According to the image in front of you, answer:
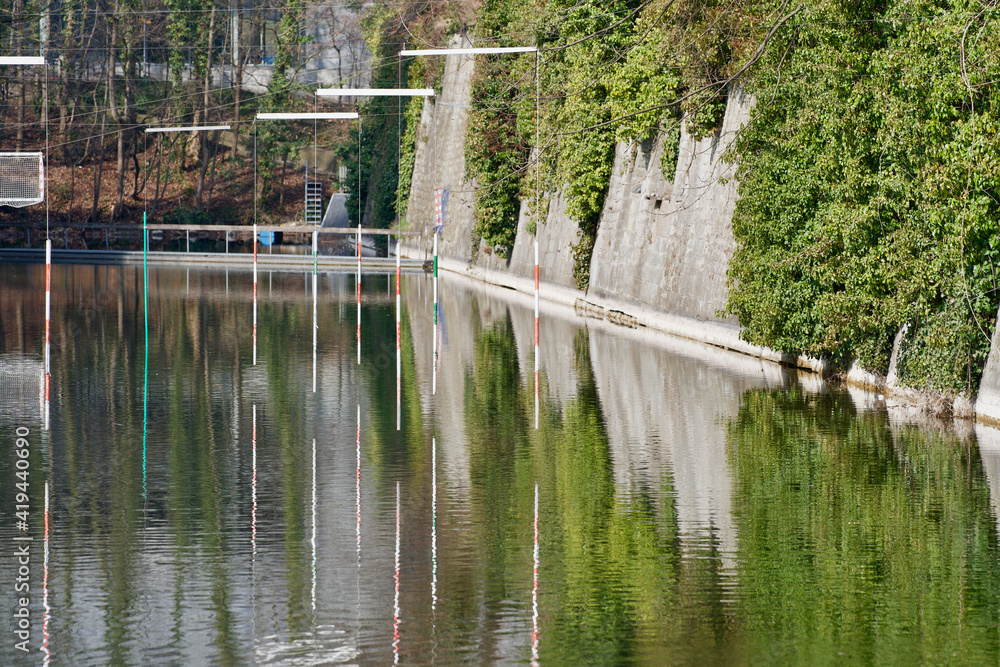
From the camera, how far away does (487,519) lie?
8.67 metres

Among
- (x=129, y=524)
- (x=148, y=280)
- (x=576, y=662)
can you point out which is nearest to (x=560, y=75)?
(x=148, y=280)

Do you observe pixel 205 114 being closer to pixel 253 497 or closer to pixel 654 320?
pixel 654 320

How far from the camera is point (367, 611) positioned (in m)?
6.58

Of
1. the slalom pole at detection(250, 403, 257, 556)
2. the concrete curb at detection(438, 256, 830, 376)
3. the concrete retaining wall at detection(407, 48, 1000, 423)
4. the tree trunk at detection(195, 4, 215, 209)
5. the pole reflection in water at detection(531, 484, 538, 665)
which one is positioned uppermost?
the tree trunk at detection(195, 4, 215, 209)

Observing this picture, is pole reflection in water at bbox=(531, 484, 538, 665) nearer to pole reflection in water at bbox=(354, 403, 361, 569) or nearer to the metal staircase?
pole reflection in water at bbox=(354, 403, 361, 569)

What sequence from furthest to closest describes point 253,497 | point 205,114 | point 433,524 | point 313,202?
point 313,202 < point 205,114 < point 253,497 < point 433,524

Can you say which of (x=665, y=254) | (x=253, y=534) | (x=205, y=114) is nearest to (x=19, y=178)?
(x=205, y=114)

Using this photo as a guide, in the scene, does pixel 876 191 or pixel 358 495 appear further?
pixel 876 191

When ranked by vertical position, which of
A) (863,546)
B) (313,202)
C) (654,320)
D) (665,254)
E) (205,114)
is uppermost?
(205,114)

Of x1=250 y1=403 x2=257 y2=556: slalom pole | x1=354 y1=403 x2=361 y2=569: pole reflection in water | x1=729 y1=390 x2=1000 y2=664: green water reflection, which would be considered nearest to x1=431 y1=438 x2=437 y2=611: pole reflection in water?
x1=354 y1=403 x2=361 y2=569: pole reflection in water

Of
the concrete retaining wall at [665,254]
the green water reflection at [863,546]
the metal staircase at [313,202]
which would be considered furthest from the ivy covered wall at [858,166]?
the metal staircase at [313,202]

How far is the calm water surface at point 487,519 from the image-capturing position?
20.5 feet

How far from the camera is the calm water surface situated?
6.25m

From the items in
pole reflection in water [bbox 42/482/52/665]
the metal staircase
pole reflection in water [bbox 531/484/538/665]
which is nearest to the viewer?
pole reflection in water [bbox 42/482/52/665]
